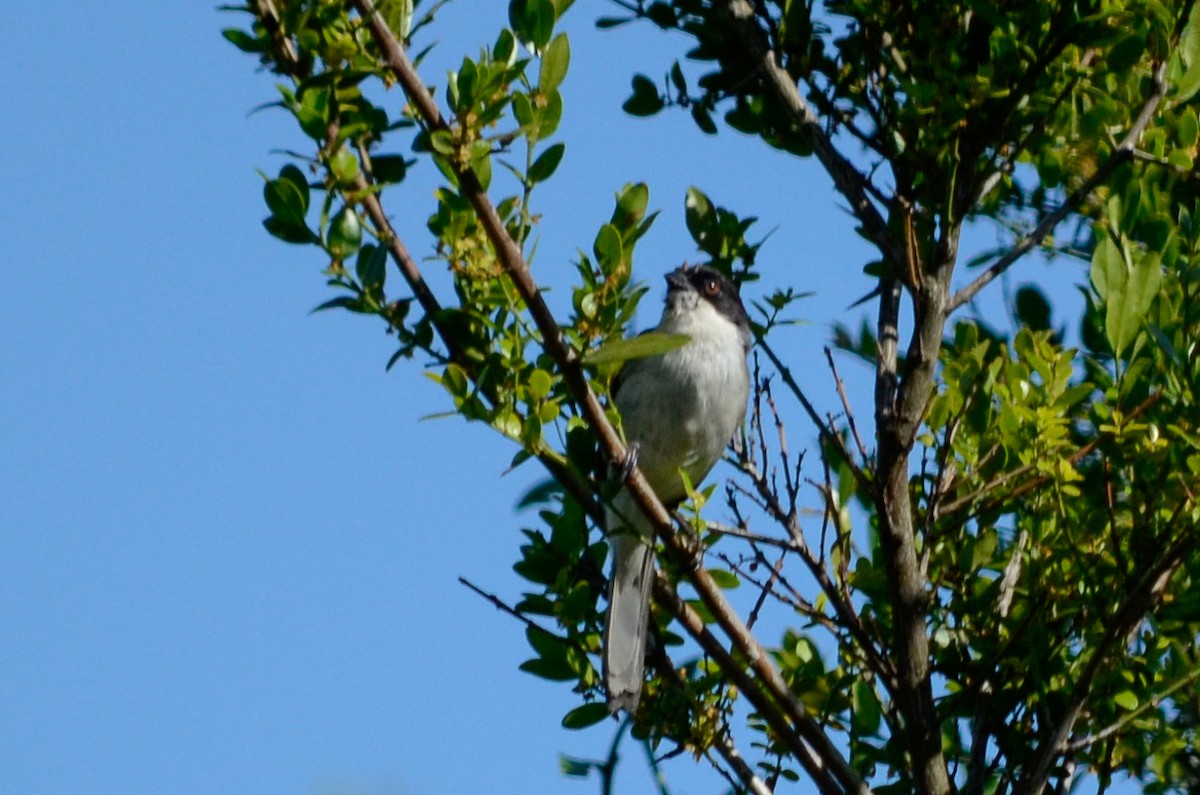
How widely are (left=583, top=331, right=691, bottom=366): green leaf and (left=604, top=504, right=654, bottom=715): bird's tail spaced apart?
23.2 inches

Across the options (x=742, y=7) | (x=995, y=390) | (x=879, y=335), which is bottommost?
(x=995, y=390)

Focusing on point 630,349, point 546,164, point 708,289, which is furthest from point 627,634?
point 708,289

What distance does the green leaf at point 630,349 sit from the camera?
2.77 meters

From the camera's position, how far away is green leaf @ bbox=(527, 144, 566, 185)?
109 inches

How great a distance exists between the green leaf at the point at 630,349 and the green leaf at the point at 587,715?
918 millimetres

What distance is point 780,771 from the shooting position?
3.36 m

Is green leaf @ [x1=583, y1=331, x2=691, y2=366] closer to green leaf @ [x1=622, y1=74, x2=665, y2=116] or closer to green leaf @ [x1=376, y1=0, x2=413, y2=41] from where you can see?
A: green leaf @ [x1=376, y1=0, x2=413, y2=41]

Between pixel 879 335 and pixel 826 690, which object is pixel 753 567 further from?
pixel 879 335

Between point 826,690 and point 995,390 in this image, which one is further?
point 826,690

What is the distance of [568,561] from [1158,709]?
52.5 inches

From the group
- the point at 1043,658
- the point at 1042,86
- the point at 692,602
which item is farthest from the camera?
the point at 692,602

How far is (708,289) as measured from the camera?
17.0 feet

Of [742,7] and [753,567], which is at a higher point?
[742,7]

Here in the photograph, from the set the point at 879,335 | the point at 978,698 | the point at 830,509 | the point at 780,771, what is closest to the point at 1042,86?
the point at 879,335
